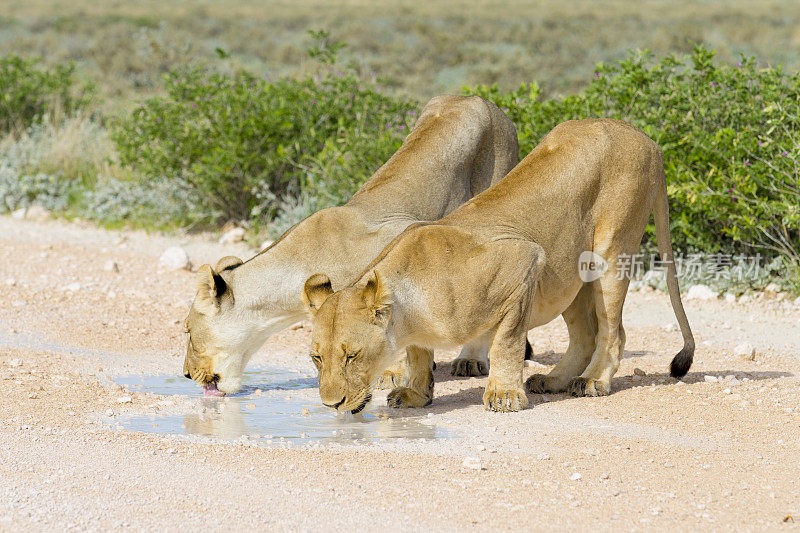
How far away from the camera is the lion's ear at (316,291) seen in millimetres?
5953

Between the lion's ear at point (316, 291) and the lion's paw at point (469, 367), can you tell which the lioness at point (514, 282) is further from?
the lion's paw at point (469, 367)

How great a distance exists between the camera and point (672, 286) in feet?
24.1

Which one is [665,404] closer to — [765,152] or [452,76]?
[765,152]

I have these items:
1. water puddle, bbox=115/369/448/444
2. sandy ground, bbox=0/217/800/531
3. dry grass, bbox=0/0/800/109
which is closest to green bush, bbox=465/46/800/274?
sandy ground, bbox=0/217/800/531

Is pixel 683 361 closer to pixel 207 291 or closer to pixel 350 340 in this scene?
pixel 350 340

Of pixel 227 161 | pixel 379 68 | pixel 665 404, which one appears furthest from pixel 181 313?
pixel 379 68

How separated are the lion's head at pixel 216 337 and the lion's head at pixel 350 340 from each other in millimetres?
1054

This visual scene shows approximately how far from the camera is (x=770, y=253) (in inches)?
413

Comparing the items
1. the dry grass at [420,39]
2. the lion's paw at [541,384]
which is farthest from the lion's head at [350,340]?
the dry grass at [420,39]


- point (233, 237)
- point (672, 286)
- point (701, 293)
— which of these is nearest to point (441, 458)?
point (672, 286)

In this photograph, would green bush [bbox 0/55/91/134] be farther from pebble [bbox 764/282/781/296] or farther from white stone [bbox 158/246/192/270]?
pebble [bbox 764/282/781/296]

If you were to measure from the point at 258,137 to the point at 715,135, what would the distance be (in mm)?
5181

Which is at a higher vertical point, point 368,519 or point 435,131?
point 435,131

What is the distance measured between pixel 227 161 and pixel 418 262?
6898 millimetres
